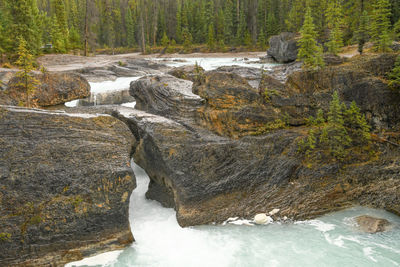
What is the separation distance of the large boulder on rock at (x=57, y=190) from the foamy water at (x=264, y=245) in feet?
2.44

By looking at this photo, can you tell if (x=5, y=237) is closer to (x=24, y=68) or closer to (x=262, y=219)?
(x=262, y=219)

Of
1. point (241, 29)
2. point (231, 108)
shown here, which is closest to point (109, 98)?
point (231, 108)

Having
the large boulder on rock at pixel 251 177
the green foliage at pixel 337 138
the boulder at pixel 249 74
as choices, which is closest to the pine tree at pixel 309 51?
the green foliage at pixel 337 138

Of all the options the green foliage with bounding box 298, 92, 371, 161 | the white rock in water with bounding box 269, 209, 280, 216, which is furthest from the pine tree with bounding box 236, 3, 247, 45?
the white rock in water with bounding box 269, 209, 280, 216

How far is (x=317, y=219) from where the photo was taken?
9797mm

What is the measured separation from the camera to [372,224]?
30.2 ft

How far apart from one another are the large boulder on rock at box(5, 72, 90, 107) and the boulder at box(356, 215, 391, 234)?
1533 cm

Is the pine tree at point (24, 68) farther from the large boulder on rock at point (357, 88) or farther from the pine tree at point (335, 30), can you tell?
the pine tree at point (335, 30)

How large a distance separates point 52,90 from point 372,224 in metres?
16.6

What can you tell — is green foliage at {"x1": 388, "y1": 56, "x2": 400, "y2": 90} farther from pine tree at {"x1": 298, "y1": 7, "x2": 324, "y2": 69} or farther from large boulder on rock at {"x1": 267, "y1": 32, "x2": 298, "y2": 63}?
large boulder on rock at {"x1": 267, "y1": 32, "x2": 298, "y2": 63}

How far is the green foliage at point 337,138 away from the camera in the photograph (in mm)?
10922

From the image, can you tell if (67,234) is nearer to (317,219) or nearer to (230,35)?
(317,219)

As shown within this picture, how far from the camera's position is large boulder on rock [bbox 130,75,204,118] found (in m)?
13.0

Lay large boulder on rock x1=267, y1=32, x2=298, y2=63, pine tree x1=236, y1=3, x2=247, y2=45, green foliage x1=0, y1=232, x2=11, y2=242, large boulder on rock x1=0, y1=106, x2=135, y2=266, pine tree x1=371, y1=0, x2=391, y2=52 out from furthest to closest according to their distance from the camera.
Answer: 1. pine tree x1=236, y1=3, x2=247, y2=45
2. large boulder on rock x1=267, y1=32, x2=298, y2=63
3. pine tree x1=371, y1=0, x2=391, y2=52
4. large boulder on rock x1=0, y1=106, x2=135, y2=266
5. green foliage x1=0, y1=232, x2=11, y2=242
